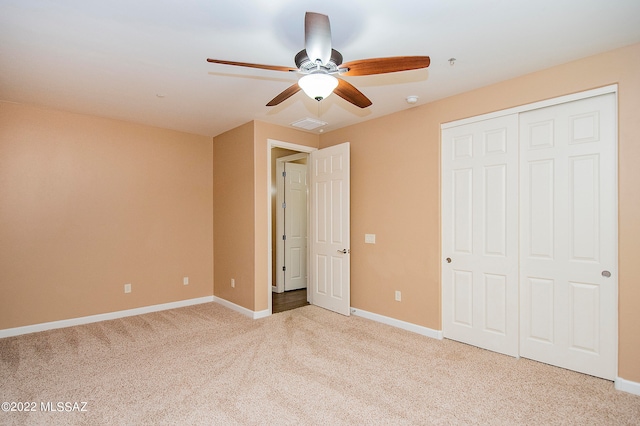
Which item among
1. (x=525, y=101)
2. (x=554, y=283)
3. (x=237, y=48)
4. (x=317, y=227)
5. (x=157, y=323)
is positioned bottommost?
(x=157, y=323)

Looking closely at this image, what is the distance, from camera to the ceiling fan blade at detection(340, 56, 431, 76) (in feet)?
6.20

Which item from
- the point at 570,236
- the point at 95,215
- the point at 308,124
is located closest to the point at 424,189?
the point at 570,236

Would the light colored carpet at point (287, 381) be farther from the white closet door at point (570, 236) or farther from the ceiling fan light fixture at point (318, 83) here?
the ceiling fan light fixture at point (318, 83)

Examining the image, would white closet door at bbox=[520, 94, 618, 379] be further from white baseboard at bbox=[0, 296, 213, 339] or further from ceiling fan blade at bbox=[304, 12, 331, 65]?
white baseboard at bbox=[0, 296, 213, 339]

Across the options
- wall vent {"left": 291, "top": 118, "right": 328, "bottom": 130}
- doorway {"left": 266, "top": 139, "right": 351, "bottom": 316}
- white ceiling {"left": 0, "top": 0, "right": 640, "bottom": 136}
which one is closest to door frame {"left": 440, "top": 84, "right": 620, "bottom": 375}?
white ceiling {"left": 0, "top": 0, "right": 640, "bottom": 136}

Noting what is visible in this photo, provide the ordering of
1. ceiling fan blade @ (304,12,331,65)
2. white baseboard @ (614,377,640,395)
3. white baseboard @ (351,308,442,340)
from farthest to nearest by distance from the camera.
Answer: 1. white baseboard @ (351,308,442,340)
2. white baseboard @ (614,377,640,395)
3. ceiling fan blade @ (304,12,331,65)

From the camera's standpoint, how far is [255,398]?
2.48 m

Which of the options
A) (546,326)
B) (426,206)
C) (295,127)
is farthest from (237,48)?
(546,326)

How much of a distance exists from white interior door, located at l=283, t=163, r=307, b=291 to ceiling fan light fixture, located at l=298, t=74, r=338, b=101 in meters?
3.90

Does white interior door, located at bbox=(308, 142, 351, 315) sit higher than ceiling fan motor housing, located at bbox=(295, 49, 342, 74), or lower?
lower

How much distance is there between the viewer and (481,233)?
11.1 ft

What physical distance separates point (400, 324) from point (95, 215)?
4.14 metres

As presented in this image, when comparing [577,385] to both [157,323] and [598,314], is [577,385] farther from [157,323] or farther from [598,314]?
[157,323]

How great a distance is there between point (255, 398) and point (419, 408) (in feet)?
3.96
